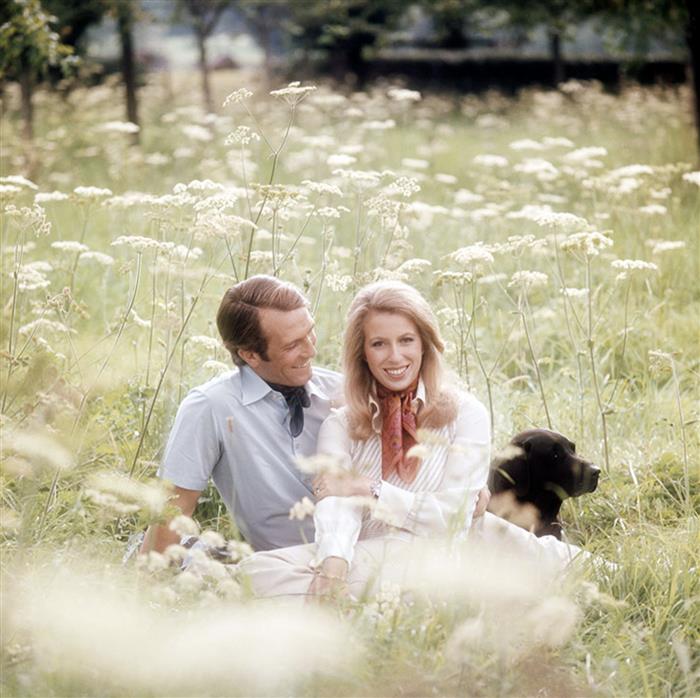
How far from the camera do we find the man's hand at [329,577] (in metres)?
3.34

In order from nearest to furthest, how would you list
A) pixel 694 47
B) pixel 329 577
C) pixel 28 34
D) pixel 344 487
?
pixel 329 577, pixel 344 487, pixel 28 34, pixel 694 47

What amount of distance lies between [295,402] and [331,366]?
1.37 m

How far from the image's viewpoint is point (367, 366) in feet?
12.6

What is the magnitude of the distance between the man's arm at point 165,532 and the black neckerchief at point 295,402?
0.38 metres

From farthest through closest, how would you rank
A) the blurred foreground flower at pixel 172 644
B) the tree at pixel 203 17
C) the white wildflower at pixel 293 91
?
the tree at pixel 203 17 → the white wildflower at pixel 293 91 → the blurred foreground flower at pixel 172 644

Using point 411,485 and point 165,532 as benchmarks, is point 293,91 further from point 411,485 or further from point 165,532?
point 165,532

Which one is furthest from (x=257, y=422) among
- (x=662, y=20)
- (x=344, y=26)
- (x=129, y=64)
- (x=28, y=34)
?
(x=344, y=26)

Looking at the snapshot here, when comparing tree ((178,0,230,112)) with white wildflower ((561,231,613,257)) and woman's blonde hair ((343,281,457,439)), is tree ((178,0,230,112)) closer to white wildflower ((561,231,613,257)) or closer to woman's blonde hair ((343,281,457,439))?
white wildflower ((561,231,613,257))

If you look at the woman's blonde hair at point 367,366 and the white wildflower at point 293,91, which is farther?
the white wildflower at point 293,91

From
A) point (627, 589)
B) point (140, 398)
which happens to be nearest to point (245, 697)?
point (627, 589)

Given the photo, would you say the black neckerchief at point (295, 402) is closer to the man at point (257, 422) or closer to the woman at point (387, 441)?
the man at point (257, 422)

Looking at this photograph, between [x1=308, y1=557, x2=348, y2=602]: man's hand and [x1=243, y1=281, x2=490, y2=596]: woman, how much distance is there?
5 centimetres

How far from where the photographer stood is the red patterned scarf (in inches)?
146

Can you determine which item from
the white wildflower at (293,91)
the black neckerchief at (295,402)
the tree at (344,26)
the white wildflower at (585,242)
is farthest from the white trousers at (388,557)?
the tree at (344,26)
